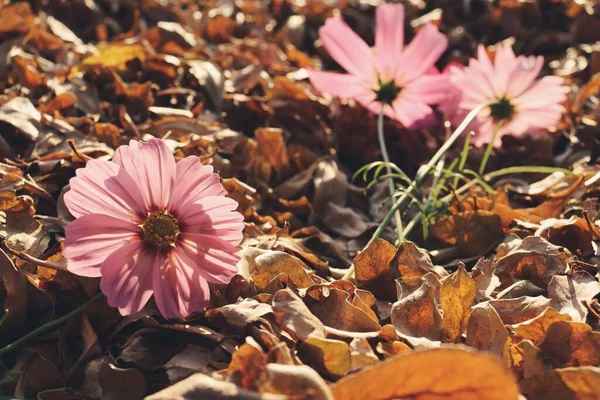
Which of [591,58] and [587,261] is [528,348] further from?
[591,58]

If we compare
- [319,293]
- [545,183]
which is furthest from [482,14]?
[319,293]

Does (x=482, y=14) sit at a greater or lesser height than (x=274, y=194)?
greater

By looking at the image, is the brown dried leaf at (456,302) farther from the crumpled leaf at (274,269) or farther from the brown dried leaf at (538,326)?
the crumpled leaf at (274,269)

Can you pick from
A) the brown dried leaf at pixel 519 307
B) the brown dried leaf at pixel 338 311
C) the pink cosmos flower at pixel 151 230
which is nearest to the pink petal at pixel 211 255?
the pink cosmos flower at pixel 151 230

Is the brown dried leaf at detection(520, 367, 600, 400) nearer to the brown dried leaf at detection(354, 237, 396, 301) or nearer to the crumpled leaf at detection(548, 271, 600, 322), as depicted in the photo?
the crumpled leaf at detection(548, 271, 600, 322)

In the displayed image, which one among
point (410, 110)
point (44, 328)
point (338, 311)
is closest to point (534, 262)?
point (338, 311)

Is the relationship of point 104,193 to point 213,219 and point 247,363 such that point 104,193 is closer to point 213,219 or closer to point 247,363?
point 213,219
